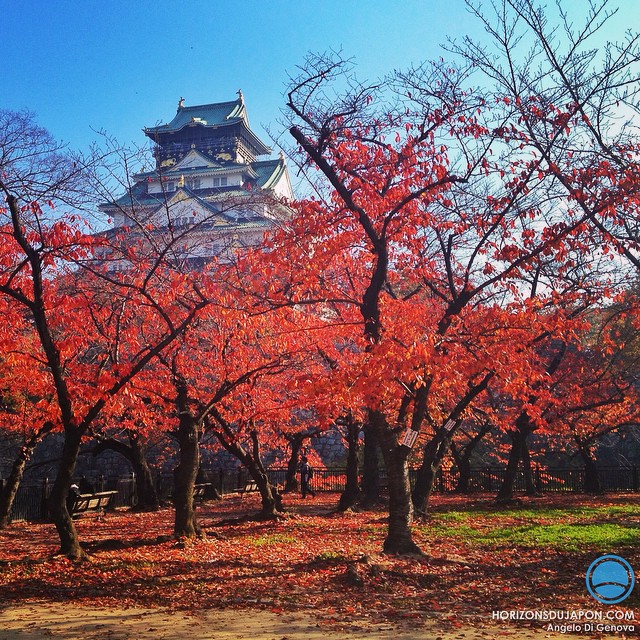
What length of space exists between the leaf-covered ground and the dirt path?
35cm

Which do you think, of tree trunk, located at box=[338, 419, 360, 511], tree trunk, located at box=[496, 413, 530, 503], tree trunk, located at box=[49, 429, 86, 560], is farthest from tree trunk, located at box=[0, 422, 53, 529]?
tree trunk, located at box=[496, 413, 530, 503]

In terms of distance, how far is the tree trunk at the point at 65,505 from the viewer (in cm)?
942

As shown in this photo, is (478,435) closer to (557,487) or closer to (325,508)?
(557,487)

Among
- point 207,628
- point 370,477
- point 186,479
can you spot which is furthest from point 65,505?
point 370,477

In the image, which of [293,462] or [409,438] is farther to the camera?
[293,462]

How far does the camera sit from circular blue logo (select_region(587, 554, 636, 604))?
23.3 ft

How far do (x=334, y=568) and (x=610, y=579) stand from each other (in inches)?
138

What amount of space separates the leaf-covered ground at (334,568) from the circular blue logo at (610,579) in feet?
0.48

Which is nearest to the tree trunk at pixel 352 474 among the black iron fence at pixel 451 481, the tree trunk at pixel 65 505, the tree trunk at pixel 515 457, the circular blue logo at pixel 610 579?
the tree trunk at pixel 515 457

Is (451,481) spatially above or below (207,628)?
above

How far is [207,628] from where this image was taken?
5.98 metres

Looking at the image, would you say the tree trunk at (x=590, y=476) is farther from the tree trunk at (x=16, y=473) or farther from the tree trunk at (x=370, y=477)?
the tree trunk at (x=16, y=473)

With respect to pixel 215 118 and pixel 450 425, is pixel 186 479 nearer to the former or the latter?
pixel 450 425

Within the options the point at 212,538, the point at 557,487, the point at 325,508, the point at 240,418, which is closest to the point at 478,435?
the point at 557,487
